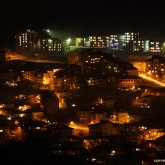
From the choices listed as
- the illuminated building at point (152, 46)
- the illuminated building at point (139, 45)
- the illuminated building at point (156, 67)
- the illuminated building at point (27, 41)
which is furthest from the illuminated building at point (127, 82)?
the illuminated building at point (27, 41)

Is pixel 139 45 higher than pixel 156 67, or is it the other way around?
pixel 139 45

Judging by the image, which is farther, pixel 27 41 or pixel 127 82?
pixel 27 41

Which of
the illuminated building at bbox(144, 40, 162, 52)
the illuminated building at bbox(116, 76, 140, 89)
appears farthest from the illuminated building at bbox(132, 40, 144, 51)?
the illuminated building at bbox(116, 76, 140, 89)

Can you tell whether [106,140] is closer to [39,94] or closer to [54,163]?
[54,163]

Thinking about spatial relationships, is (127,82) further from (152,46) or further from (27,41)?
(27,41)

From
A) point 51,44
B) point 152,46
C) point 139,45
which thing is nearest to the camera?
point 51,44

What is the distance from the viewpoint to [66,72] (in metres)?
15.1

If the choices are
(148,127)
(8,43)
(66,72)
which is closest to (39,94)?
(66,72)

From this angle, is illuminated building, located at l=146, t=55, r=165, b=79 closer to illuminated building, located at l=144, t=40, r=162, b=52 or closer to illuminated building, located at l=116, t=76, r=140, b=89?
illuminated building, located at l=116, t=76, r=140, b=89

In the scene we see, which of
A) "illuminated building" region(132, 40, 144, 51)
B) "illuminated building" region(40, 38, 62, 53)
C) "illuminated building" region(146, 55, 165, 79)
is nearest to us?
"illuminated building" region(146, 55, 165, 79)

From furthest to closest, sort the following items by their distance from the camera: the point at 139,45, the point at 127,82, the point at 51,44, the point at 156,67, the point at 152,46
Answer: the point at 139,45 < the point at 152,46 < the point at 51,44 < the point at 156,67 < the point at 127,82

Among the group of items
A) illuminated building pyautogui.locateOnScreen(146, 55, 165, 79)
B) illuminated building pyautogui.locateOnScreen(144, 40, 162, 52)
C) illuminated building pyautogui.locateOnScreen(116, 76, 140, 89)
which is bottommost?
illuminated building pyautogui.locateOnScreen(116, 76, 140, 89)

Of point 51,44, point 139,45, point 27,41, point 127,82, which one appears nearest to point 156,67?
point 127,82

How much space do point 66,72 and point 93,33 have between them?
7851 mm
